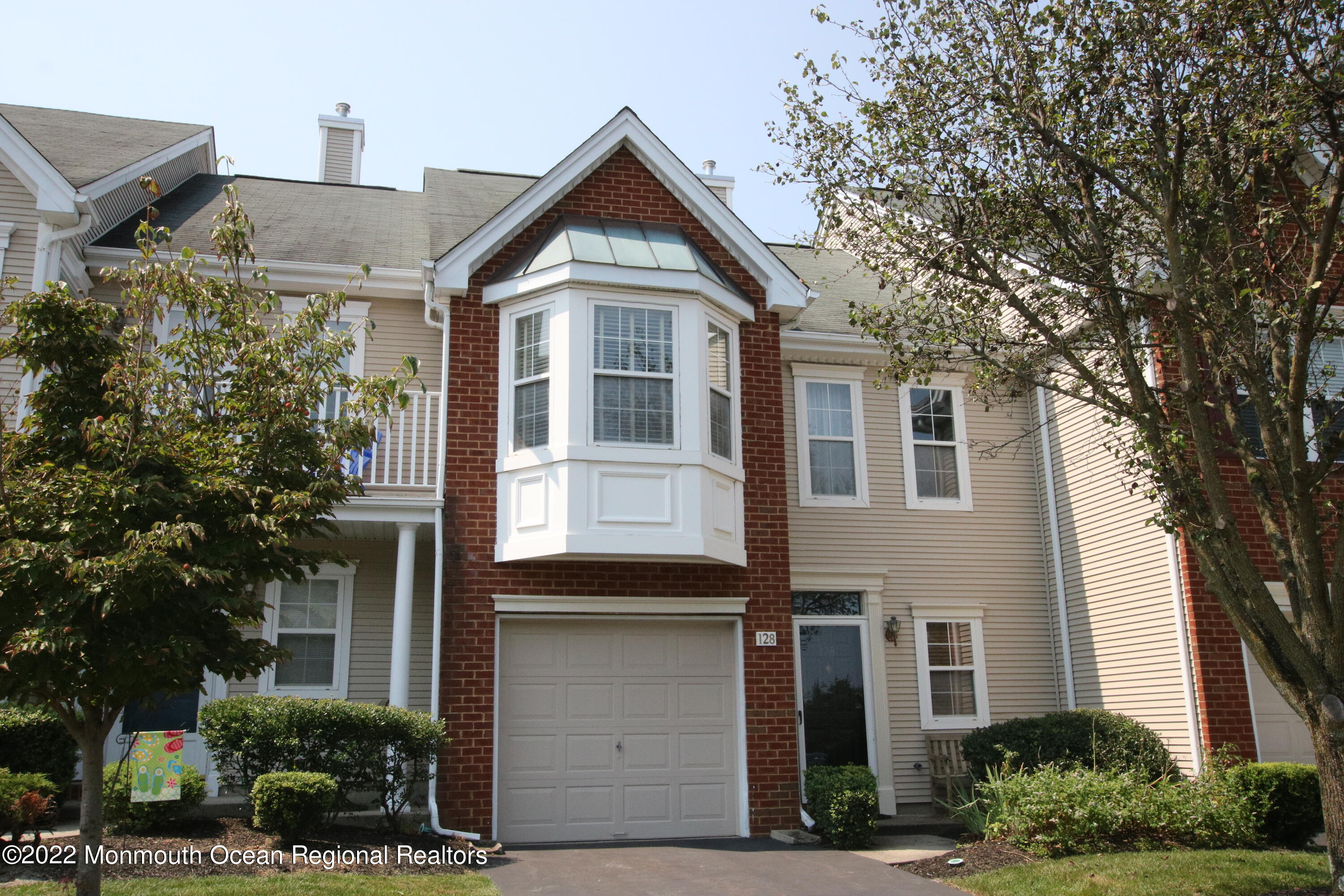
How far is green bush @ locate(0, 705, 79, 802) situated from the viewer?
9766 mm

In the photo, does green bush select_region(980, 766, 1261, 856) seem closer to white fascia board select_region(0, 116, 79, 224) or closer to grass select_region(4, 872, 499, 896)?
grass select_region(4, 872, 499, 896)

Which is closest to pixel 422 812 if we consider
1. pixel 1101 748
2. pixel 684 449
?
pixel 684 449

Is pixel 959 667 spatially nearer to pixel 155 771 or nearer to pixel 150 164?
pixel 155 771

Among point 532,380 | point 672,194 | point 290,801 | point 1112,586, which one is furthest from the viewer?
point 1112,586

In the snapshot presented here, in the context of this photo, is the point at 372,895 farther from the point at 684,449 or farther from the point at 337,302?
the point at 684,449

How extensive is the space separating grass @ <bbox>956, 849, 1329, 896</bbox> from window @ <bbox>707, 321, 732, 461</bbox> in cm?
510

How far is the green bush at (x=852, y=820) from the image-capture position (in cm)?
1095

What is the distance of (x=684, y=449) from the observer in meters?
11.5

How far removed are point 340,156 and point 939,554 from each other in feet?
41.2

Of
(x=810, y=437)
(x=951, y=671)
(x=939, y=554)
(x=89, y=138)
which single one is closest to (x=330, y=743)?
(x=810, y=437)

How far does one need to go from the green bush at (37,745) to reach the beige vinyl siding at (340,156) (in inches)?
458

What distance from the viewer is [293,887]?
7742mm

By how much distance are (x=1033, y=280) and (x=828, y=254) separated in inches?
350

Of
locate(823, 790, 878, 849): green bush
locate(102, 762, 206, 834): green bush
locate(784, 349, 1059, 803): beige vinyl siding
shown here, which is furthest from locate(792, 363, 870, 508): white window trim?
locate(102, 762, 206, 834): green bush
